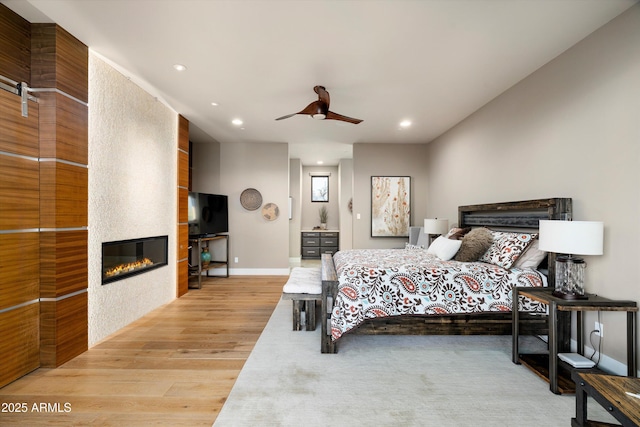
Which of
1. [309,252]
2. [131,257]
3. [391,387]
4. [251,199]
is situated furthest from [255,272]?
[391,387]

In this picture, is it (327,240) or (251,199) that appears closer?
(251,199)

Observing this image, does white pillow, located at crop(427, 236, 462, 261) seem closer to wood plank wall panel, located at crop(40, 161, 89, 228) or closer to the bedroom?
the bedroom

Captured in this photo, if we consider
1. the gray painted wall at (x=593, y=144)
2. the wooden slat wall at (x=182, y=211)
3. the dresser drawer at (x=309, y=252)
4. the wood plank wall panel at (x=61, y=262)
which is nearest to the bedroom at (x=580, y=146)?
the gray painted wall at (x=593, y=144)

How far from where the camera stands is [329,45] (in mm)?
2562

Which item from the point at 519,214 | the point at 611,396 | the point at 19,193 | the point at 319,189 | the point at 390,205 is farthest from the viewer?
the point at 319,189

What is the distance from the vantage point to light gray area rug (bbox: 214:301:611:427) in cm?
181

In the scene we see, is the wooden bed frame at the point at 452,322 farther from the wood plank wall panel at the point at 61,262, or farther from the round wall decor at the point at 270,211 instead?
the round wall decor at the point at 270,211

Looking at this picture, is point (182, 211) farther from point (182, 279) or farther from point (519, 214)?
point (519, 214)

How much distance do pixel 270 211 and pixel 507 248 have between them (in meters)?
4.22

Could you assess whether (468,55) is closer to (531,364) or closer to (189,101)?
(531,364)

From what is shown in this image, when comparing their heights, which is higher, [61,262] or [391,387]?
[61,262]

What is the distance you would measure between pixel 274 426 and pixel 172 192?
11.6ft

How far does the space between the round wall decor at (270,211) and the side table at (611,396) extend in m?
5.09

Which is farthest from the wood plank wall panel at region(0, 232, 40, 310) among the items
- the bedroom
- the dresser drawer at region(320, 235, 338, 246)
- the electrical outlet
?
the dresser drawer at region(320, 235, 338, 246)
